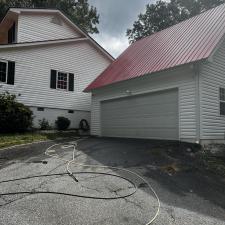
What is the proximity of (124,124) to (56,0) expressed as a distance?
2396 cm

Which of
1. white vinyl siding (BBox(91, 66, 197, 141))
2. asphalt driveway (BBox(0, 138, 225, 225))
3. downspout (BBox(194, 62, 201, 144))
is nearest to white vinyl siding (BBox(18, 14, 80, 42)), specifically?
white vinyl siding (BBox(91, 66, 197, 141))

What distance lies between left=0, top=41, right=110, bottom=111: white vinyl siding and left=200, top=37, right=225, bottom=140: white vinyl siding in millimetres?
10239

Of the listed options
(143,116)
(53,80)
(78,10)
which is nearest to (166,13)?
(78,10)

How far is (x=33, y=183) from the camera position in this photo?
5973mm

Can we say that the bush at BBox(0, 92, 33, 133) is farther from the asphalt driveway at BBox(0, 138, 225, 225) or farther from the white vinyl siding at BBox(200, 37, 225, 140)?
the white vinyl siding at BBox(200, 37, 225, 140)

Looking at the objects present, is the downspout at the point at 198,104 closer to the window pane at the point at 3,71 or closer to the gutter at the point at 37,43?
the gutter at the point at 37,43

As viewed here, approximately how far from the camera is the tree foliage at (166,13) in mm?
33094

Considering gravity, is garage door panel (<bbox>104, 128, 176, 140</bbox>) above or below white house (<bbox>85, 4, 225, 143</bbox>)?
below

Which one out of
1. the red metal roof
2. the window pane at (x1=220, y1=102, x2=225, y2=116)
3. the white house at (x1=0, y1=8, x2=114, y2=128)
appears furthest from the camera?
the white house at (x1=0, y1=8, x2=114, y2=128)

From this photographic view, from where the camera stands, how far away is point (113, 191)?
5629 mm

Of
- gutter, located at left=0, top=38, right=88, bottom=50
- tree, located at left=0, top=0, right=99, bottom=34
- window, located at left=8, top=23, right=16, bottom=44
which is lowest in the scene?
gutter, located at left=0, top=38, right=88, bottom=50

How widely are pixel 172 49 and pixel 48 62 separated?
883 cm

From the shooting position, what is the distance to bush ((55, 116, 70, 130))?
16.9m

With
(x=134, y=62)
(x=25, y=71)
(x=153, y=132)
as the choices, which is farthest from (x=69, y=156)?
(x=25, y=71)
